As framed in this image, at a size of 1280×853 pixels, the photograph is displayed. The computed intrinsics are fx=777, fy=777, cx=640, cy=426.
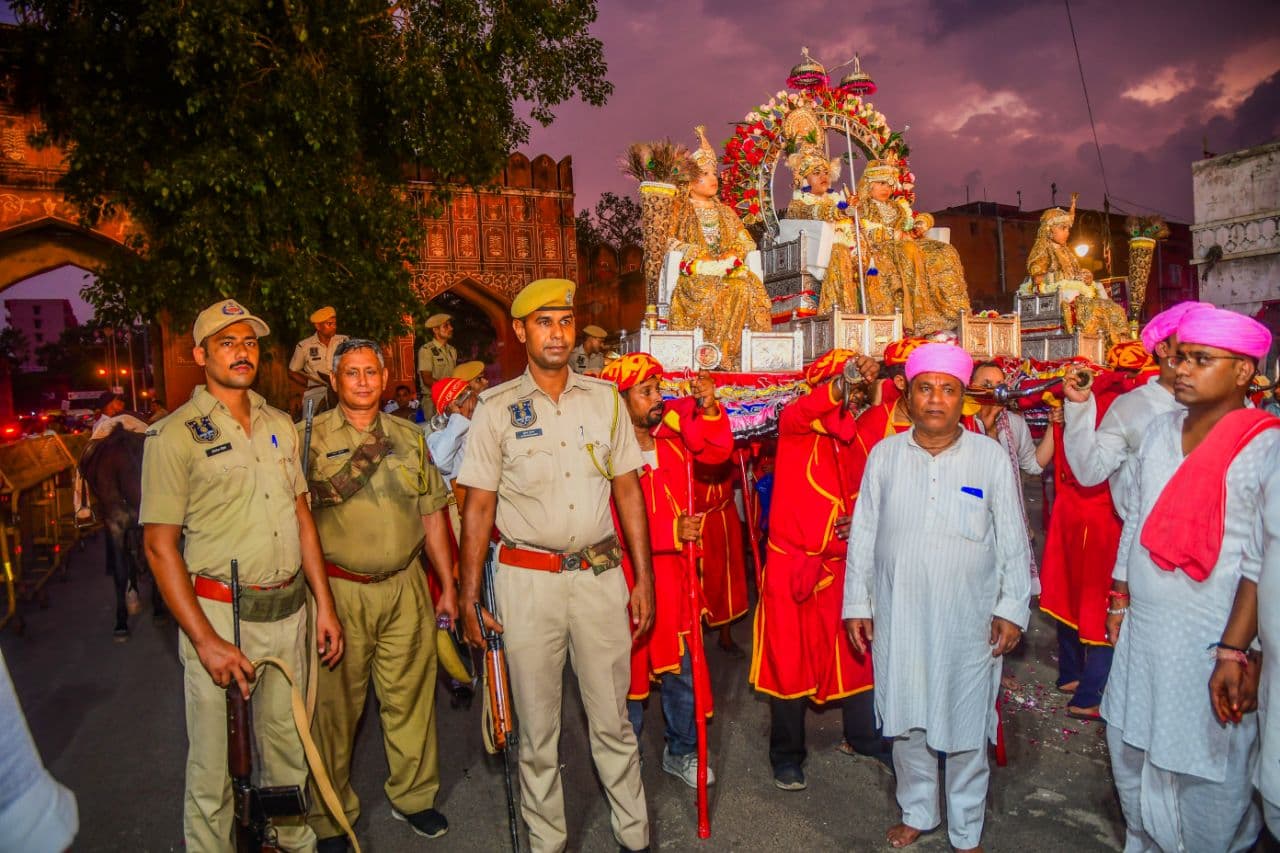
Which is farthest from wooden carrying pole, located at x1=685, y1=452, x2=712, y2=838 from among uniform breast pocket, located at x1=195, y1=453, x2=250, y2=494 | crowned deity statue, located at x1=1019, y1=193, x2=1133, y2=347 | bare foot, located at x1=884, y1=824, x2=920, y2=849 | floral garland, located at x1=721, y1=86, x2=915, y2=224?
crowned deity statue, located at x1=1019, y1=193, x2=1133, y2=347

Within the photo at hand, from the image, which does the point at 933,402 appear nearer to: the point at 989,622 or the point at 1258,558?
the point at 989,622

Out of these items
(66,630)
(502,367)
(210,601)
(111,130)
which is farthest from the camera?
(502,367)

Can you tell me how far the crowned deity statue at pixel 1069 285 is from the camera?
11.5 m

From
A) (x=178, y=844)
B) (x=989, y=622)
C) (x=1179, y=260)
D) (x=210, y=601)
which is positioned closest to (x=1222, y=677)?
(x=989, y=622)

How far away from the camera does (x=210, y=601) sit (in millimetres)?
2963

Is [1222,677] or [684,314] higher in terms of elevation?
[684,314]

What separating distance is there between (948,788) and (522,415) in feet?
7.62

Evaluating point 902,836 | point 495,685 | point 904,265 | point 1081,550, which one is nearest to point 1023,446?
point 1081,550

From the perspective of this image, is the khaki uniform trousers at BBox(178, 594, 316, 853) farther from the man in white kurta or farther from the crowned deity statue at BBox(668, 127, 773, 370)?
the crowned deity statue at BBox(668, 127, 773, 370)

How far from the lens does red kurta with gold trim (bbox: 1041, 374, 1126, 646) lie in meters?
4.59

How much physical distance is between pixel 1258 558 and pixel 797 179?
29.1ft

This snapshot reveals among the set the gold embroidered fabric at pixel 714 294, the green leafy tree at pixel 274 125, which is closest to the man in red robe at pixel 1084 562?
the gold embroidered fabric at pixel 714 294

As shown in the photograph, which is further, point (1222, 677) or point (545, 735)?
point (545, 735)

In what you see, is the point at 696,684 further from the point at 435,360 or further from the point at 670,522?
the point at 435,360
